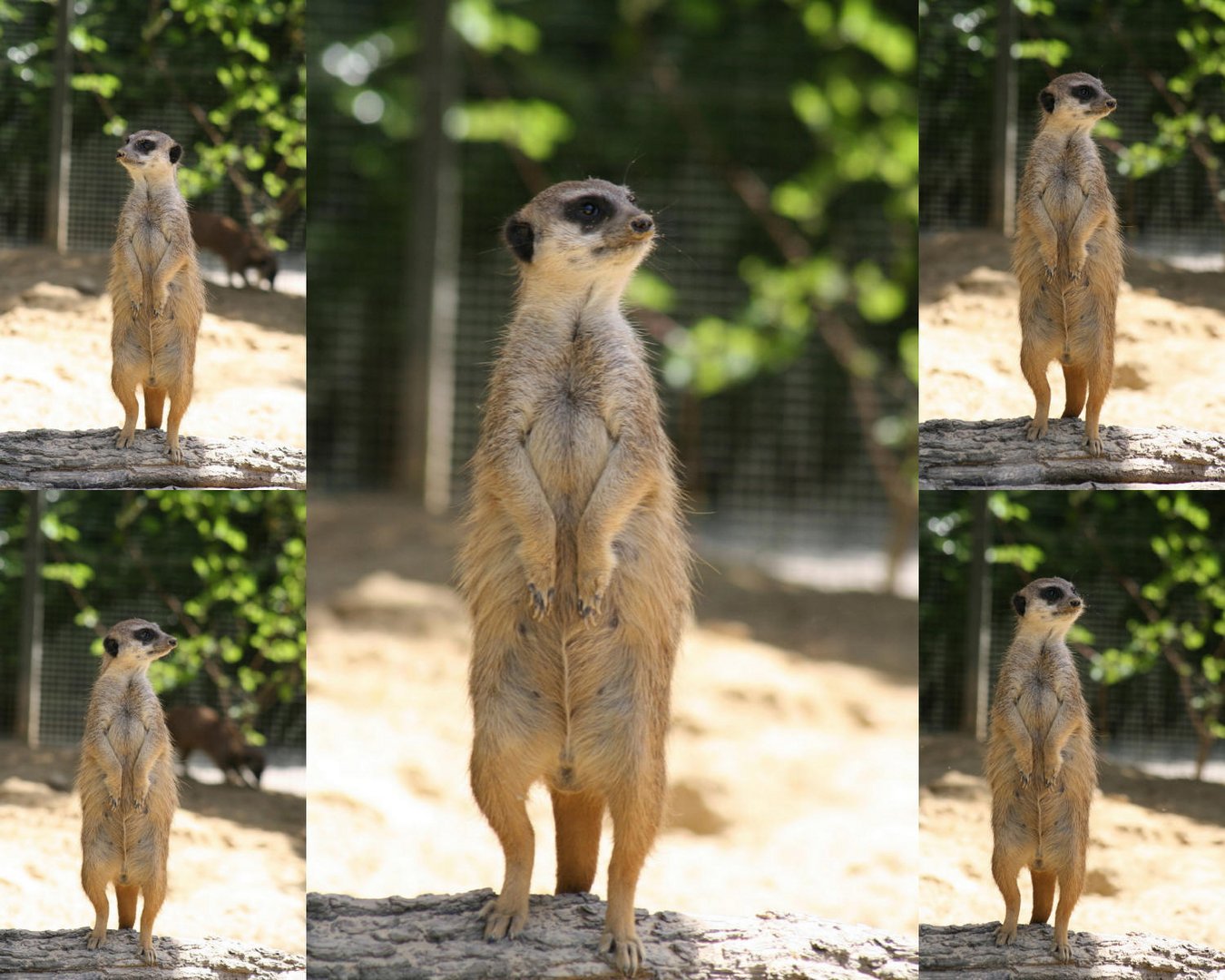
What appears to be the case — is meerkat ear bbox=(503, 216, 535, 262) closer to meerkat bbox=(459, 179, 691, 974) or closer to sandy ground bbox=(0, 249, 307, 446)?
meerkat bbox=(459, 179, 691, 974)

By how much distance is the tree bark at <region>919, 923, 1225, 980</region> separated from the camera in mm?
3314

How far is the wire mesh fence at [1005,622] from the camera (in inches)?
135

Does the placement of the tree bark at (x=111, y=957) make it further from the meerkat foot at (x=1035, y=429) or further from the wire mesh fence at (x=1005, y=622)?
the meerkat foot at (x=1035, y=429)

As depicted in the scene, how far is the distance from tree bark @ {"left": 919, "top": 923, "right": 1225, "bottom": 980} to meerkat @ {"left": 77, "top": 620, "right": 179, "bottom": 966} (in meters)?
1.89

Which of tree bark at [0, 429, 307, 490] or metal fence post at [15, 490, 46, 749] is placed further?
metal fence post at [15, 490, 46, 749]

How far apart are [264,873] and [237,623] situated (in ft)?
2.11

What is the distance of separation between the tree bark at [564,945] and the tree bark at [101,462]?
1.14 meters

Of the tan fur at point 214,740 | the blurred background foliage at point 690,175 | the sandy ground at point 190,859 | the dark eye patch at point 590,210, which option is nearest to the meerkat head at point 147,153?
the dark eye patch at point 590,210

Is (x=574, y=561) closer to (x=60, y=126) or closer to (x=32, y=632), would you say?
(x=32, y=632)

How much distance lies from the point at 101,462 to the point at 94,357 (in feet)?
0.86

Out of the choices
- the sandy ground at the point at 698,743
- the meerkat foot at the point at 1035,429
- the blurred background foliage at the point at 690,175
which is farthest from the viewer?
the blurred background foliage at the point at 690,175

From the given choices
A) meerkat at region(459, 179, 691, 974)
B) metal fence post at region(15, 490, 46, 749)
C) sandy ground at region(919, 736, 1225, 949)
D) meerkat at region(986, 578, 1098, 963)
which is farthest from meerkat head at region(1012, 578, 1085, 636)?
metal fence post at region(15, 490, 46, 749)

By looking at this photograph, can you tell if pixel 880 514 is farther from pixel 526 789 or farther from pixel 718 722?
pixel 526 789

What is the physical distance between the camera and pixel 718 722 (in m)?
6.89
